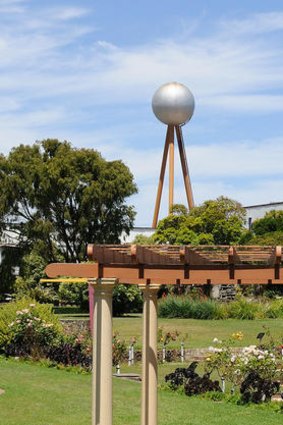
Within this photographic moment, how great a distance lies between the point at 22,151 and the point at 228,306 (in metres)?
19.2

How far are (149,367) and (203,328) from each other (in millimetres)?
20833

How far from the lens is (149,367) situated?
10.2 metres

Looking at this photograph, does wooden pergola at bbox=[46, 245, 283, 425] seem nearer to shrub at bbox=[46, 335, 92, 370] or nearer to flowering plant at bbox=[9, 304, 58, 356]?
shrub at bbox=[46, 335, 92, 370]

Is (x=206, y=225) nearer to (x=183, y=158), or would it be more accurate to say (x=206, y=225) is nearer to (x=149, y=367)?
(x=183, y=158)

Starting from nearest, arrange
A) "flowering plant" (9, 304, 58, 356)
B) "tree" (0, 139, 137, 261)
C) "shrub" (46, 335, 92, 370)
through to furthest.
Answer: "shrub" (46, 335, 92, 370) → "flowering plant" (9, 304, 58, 356) → "tree" (0, 139, 137, 261)

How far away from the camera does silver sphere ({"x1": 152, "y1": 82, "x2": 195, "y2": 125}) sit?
61000 mm

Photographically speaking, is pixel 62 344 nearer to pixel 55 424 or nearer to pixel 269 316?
pixel 55 424

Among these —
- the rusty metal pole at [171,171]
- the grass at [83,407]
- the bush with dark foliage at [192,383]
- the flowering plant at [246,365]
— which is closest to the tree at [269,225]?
the rusty metal pole at [171,171]

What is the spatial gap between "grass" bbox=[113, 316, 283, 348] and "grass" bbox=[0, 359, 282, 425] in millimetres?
7535

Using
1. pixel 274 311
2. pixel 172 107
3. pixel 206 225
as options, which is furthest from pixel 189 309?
pixel 172 107

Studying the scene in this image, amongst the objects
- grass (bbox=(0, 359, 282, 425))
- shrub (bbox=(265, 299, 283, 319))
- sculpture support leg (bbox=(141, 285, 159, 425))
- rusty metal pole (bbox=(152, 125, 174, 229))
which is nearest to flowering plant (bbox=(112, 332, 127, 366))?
grass (bbox=(0, 359, 282, 425))

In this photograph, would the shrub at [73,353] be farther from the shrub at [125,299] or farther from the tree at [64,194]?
the tree at [64,194]

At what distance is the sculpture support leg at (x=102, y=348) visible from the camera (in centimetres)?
812

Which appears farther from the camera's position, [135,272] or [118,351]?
[118,351]
